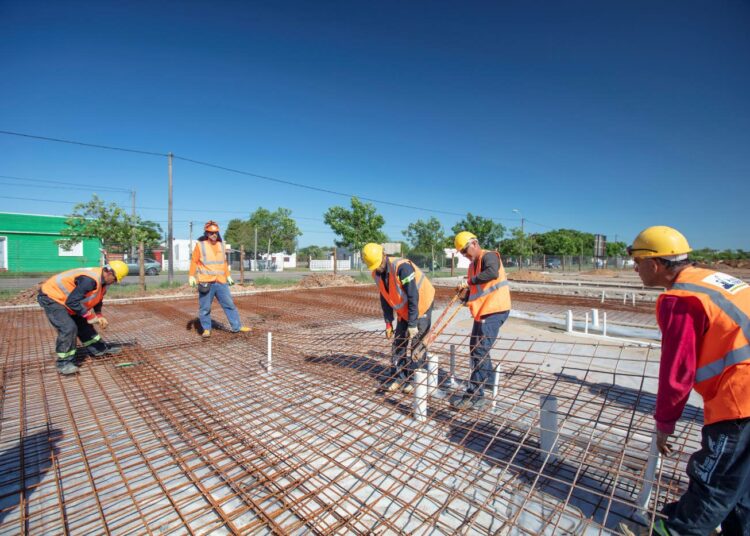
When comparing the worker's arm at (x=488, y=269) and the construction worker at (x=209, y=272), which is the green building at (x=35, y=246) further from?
the worker's arm at (x=488, y=269)

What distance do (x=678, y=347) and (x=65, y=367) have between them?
4.79 m

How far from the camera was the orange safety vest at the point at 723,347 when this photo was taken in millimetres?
1268

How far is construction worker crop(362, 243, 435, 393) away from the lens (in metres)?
3.26

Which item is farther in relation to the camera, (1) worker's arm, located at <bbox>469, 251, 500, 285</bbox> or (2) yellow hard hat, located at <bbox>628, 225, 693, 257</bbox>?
(1) worker's arm, located at <bbox>469, 251, 500, 285</bbox>

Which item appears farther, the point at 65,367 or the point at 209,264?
the point at 209,264

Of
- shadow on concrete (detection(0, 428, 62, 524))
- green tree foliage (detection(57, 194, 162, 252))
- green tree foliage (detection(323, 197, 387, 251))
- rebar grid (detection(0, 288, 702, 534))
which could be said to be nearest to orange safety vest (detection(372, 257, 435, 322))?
rebar grid (detection(0, 288, 702, 534))

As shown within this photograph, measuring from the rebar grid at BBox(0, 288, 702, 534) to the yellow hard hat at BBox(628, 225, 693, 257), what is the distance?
22.3 inches

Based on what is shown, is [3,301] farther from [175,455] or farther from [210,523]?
[210,523]

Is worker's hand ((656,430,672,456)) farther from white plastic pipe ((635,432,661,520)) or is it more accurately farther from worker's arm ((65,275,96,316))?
worker's arm ((65,275,96,316))

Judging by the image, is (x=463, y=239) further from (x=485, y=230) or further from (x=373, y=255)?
(x=485, y=230)

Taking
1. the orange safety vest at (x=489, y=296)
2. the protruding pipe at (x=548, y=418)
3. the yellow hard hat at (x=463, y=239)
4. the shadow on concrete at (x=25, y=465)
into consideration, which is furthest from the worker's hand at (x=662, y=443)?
the shadow on concrete at (x=25, y=465)

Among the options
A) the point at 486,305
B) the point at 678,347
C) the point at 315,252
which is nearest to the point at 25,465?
the point at 486,305

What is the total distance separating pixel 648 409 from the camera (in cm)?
289

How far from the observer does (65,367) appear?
3623 mm
